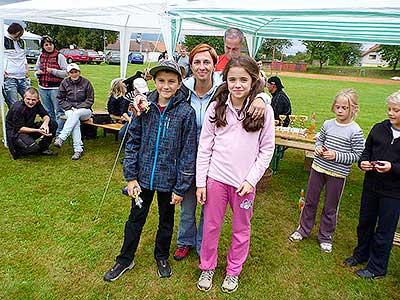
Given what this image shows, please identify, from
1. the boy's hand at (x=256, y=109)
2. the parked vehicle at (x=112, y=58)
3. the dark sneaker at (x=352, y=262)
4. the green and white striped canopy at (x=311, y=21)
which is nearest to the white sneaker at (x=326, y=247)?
the dark sneaker at (x=352, y=262)

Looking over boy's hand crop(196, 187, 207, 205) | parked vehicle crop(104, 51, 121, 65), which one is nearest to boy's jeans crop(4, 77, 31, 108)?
boy's hand crop(196, 187, 207, 205)

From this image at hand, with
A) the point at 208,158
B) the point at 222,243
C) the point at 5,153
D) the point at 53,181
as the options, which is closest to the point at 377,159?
the point at 208,158

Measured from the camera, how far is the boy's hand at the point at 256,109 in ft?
7.02

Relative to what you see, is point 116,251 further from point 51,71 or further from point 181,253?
point 51,71

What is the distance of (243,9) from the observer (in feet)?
10.1

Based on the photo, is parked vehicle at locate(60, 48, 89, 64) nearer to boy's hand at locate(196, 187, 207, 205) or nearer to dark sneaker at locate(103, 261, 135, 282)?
dark sneaker at locate(103, 261, 135, 282)

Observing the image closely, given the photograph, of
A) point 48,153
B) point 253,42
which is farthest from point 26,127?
point 253,42

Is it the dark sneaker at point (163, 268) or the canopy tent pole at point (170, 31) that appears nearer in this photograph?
the dark sneaker at point (163, 268)

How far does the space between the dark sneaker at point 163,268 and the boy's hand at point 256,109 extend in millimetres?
1419

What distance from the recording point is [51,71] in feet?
19.8

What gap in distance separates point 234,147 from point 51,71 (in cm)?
496

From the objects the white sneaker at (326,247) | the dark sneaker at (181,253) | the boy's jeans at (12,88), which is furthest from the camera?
the boy's jeans at (12,88)

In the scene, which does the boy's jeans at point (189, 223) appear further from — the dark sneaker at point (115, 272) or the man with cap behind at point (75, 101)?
the man with cap behind at point (75, 101)

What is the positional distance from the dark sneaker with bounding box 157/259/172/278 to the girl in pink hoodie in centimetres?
58
